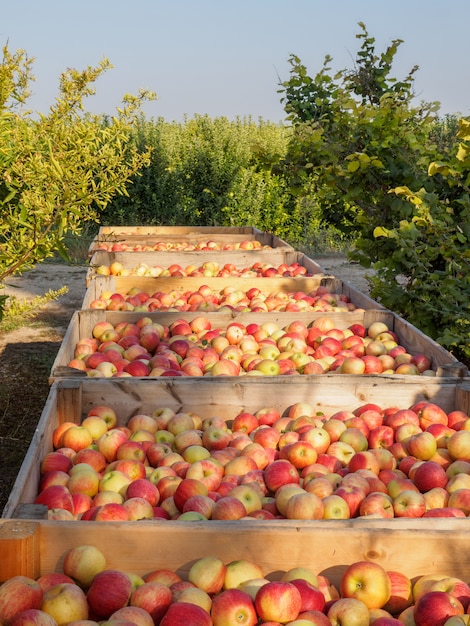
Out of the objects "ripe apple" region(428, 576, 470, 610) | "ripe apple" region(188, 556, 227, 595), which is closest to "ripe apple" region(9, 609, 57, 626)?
"ripe apple" region(188, 556, 227, 595)

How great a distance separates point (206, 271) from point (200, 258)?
Result: 0.55m

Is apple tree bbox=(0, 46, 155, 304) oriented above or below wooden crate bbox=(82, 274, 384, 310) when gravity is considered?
above

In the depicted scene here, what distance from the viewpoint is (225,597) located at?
67.6 inches

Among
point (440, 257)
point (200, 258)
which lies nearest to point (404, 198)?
point (440, 257)

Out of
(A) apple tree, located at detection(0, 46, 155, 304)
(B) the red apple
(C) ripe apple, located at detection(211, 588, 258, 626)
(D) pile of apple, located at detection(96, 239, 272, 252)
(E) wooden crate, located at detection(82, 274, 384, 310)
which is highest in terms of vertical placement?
(A) apple tree, located at detection(0, 46, 155, 304)

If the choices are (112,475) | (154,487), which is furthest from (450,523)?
(112,475)

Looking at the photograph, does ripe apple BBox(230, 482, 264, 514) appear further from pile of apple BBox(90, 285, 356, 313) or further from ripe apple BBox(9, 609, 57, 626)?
pile of apple BBox(90, 285, 356, 313)

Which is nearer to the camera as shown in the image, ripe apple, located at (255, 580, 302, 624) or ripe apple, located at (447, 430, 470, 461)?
ripe apple, located at (255, 580, 302, 624)

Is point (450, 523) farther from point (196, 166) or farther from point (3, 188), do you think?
point (196, 166)

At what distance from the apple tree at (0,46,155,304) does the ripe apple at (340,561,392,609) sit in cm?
143

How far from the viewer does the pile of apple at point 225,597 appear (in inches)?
66.1

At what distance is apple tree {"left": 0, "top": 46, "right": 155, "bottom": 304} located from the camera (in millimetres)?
2570

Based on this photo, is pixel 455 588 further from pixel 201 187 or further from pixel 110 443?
pixel 201 187

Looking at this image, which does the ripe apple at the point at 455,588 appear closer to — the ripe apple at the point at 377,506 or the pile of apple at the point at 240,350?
the ripe apple at the point at 377,506
